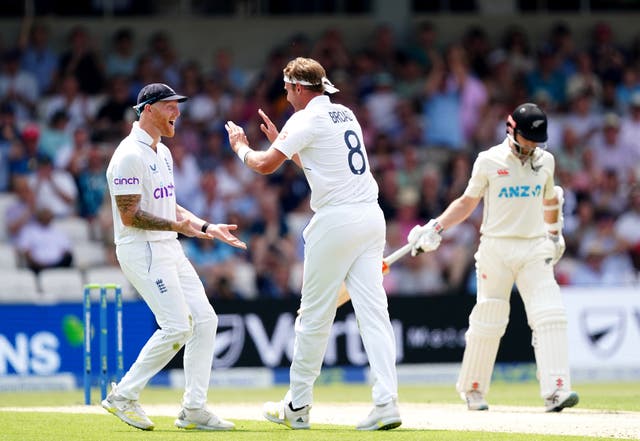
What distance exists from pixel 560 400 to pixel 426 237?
5.00ft

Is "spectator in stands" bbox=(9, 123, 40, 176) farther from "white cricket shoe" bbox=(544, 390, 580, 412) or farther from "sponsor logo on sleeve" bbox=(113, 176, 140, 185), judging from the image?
"white cricket shoe" bbox=(544, 390, 580, 412)

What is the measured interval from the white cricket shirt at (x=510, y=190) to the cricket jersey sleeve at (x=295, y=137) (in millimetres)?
2056

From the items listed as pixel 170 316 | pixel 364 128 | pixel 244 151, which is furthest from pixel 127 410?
pixel 364 128

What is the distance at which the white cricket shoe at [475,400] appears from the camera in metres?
9.95

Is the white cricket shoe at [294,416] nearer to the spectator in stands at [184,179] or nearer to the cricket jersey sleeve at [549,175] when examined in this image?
the cricket jersey sleeve at [549,175]

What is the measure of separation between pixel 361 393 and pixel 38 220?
4553 mm

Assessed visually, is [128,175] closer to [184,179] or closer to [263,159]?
[263,159]

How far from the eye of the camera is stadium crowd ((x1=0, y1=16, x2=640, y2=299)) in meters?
15.8

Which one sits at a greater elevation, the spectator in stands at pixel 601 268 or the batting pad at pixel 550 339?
the batting pad at pixel 550 339

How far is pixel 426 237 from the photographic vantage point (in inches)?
388

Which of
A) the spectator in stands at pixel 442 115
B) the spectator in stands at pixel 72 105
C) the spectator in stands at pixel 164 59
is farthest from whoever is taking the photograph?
the spectator in stands at pixel 442 115

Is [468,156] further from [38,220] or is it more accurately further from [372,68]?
[38,220]

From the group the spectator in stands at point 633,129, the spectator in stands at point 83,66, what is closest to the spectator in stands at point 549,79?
the spectator in stands at point 633,129

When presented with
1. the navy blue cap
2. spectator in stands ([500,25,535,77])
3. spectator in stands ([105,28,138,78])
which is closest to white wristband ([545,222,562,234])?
the navy blue cap
